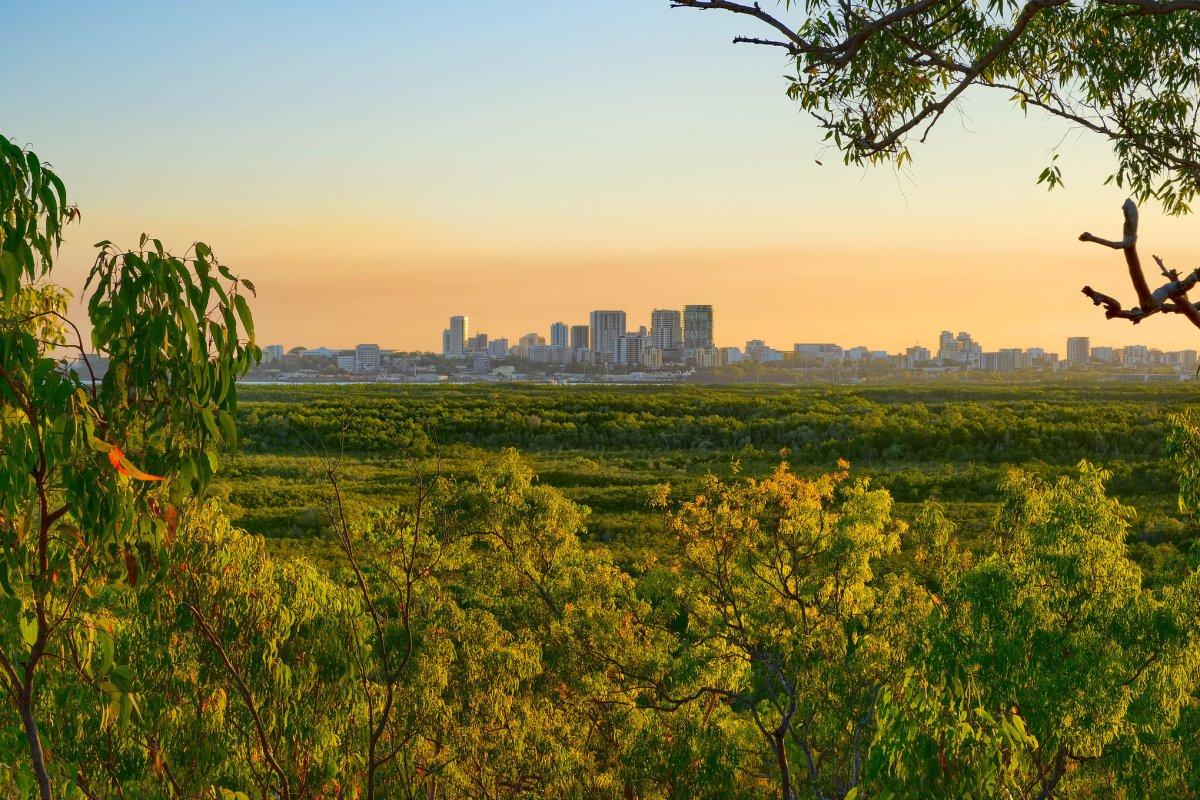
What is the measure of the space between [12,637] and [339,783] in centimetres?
318

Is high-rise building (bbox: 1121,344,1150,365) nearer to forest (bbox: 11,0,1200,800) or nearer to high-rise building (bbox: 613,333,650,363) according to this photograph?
high-rise building (bbox: 613,333,650,363)

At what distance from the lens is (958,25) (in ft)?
21.6

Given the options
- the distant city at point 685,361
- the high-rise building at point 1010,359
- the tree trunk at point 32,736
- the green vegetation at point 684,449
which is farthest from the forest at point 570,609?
the high-rise building at point 1010,359

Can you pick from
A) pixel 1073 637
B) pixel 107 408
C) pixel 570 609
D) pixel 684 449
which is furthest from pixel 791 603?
pixel 684 449

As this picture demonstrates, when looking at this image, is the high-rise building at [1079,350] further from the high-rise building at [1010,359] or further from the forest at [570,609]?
the forest at [570,609]

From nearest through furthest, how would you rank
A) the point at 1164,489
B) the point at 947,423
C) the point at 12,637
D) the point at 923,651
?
1. the point at 12,637
2. the point at 923,651
3. the point at 1164,489
4. the point at 947,423

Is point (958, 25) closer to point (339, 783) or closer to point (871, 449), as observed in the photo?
point (339, 783)

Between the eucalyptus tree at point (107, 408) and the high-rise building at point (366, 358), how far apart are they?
153682 mm

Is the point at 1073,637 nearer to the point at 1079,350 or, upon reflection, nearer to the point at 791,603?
the point at 791,603

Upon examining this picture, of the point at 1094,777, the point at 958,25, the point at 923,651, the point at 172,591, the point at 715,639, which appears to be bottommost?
the point at 1094,777

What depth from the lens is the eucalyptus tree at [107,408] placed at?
9.98ft

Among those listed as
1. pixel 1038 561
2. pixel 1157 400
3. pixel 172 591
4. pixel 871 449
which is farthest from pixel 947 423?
pixel 172 591

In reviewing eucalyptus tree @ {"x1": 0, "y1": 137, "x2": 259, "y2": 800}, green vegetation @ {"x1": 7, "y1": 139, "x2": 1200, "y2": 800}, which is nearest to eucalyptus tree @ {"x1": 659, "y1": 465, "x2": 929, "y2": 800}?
green vegetation @ {"x1": 7, "y1": 139, "x2": 1200, "y2": 800}

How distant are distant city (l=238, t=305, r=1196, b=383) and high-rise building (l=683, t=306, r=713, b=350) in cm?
17
